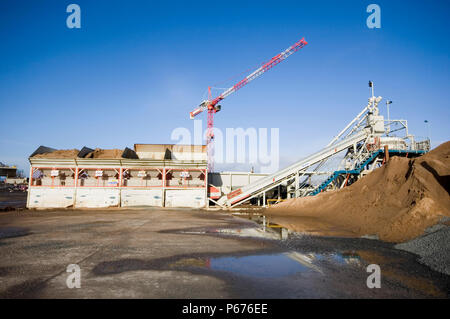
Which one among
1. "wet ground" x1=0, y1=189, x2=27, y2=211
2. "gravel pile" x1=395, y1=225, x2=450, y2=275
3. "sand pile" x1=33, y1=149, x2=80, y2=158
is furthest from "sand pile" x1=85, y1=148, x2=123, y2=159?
"gravel pile" x1=395, y1=225, x2=450, y2=275

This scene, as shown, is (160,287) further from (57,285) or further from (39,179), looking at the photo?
(39,179)

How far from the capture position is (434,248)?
6.61 meters

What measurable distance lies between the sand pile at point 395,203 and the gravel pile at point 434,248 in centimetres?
118

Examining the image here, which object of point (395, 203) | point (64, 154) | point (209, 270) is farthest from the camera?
point (64, 154)

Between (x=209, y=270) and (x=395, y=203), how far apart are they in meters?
10.7

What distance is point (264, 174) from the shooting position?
34.3m

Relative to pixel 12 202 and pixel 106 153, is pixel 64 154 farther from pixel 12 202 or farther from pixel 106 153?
pixel 12 202

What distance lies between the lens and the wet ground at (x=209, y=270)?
4.07 metres

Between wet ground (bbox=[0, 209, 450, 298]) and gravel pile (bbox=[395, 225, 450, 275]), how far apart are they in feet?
0.96

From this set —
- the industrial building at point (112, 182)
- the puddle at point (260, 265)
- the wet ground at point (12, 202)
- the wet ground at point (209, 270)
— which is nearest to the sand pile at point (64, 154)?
the industrial building at point (112, 182)

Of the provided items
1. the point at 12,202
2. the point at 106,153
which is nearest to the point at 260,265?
the point at 106,153

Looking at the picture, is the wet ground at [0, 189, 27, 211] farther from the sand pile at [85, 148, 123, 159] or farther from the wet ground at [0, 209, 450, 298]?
the wet ground at [0, 209, 450, 298]

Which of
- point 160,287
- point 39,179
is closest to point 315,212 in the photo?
point 160,287

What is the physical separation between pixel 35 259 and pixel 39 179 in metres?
28.7
